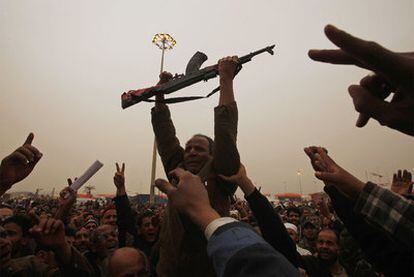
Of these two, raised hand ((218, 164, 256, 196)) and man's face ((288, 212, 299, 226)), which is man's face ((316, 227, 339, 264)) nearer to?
raised hand ((218, 164, 256, 196))

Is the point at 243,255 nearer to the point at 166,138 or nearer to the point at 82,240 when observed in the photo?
the point at 166,138

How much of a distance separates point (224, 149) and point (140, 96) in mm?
1597

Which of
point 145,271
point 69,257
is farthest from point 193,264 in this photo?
point 69,257

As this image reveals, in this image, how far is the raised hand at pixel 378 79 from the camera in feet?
2.07

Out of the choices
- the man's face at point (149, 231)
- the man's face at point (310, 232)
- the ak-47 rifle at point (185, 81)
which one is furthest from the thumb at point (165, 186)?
the man's face at point (310, 232)

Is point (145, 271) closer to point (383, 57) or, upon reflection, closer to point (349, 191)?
point (349, 191)

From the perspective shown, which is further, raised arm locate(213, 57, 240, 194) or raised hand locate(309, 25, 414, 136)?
raised arm locate(213, 57, 240, 194)

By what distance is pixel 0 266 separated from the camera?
273 centimetres

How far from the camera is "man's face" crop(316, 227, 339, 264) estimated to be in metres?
3.76

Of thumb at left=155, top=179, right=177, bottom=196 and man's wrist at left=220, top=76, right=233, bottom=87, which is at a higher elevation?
man's wrist at left=220, top=76, right=233, bottom=87

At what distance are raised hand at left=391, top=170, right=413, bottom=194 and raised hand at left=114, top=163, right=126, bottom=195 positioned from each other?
325cm

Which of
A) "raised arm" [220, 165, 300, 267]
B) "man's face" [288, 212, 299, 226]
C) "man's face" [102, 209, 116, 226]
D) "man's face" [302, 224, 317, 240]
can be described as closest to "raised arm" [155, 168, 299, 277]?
"raised arm" [220, 165, 300, 267]

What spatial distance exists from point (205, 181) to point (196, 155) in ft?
1.06

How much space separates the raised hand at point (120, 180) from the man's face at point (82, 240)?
1.57 m
